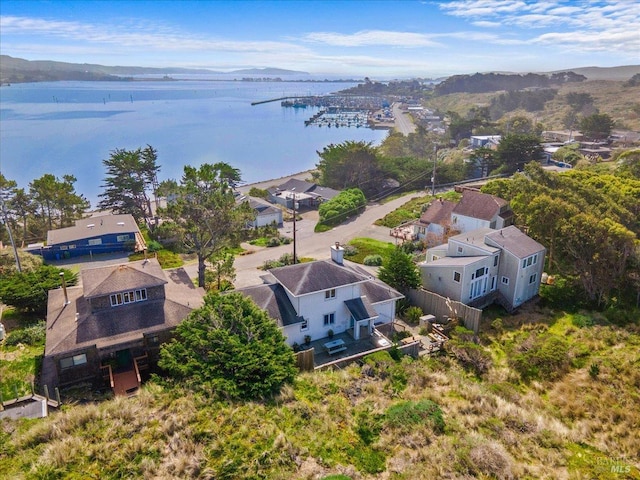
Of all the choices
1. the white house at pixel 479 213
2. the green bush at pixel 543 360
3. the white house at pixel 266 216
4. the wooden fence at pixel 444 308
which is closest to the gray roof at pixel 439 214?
the white house at pixel 479 213

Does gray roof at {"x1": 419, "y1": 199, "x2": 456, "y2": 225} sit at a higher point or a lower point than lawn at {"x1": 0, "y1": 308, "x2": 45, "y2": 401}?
higher

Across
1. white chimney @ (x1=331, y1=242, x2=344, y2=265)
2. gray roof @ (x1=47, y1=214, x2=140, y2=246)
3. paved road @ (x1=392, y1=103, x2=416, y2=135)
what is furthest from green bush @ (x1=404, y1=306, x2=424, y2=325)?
paved road @ (x1=392, y1=103, x2=416, y2=135)

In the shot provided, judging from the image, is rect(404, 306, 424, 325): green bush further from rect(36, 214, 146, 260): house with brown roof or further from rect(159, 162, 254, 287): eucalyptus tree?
rect(36, 214, 146, 260): house with brown roof

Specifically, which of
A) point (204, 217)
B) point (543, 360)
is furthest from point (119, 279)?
point (543, 360)

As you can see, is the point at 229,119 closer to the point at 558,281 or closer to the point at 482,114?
the point at 482,114

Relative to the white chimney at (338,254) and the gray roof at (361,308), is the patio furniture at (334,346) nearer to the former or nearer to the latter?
the gray roof at (361,308)

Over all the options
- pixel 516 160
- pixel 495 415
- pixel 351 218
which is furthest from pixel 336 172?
pixel 495 415
